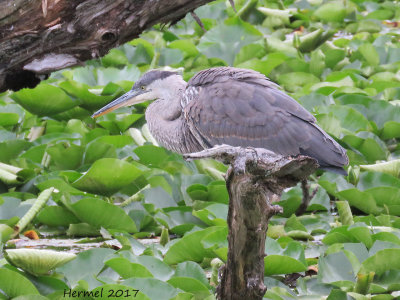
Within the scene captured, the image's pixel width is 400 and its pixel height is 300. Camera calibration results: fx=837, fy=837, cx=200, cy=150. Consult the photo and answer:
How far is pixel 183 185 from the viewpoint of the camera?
4668 millimetres

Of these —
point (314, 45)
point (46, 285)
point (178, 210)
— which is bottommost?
point (314, 45)

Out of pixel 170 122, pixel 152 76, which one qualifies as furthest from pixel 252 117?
pixel 152 76

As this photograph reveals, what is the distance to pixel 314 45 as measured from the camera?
289 inches

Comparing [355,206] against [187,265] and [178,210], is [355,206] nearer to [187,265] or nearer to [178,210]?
[178,210]

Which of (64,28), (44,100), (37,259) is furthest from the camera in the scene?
(44,100)

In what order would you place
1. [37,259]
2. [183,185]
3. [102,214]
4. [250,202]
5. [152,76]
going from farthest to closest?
[152,76] < [183,185] < [102,214] < [37,259] < [250,202]

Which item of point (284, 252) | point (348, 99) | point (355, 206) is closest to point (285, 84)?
point (348, 99)

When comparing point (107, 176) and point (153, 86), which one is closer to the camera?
point (107, 176)

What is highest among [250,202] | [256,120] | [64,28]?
[64,28]

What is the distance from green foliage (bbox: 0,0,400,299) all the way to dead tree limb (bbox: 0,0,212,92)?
0.44 meters

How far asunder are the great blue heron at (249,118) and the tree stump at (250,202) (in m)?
1.64

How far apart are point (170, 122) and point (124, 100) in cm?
34

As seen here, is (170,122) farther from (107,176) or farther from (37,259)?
(37,259)

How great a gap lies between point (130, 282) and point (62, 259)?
0.35 meters
